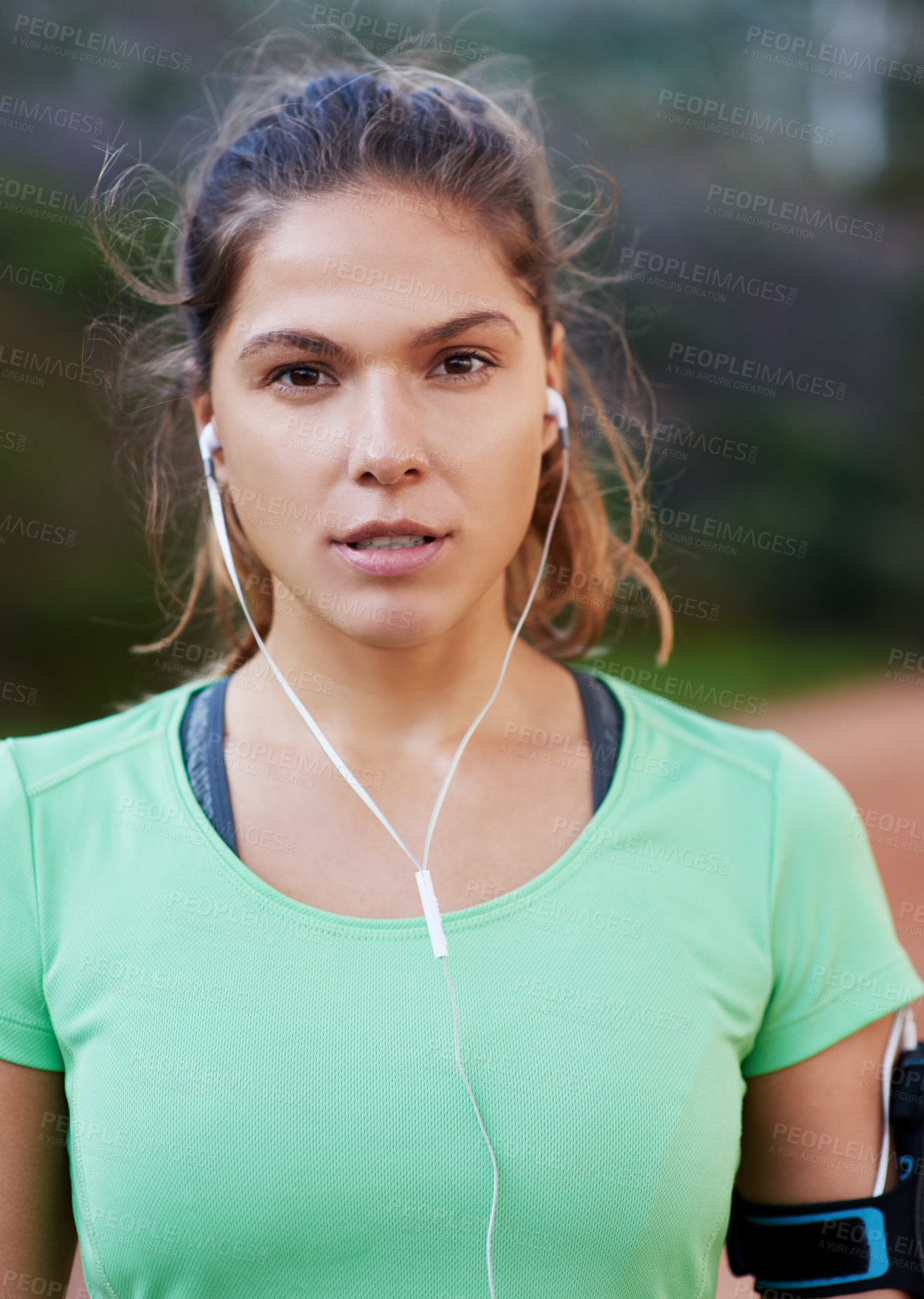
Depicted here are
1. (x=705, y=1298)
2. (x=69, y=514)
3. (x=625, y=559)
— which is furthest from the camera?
(x=69, y=514)

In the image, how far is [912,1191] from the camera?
141 cm

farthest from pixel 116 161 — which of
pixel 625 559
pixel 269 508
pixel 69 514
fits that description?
pixel 69 514

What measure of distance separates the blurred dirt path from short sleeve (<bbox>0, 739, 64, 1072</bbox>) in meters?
3.20

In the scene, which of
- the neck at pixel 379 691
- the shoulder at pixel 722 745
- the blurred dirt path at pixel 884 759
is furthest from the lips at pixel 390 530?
the blurred dirt path at pixel 884 759

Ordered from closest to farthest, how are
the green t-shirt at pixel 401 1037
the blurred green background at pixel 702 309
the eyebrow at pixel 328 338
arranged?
the green t-shirt at pixel 401 1037
the eyebrow at pixel 328 338
the blurred green background at pixel 702 309

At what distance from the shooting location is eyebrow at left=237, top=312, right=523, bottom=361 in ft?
4.32

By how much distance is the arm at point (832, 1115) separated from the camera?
4.62 ft

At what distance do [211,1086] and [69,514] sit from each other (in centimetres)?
562

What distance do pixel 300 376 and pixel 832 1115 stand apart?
0.99 metres

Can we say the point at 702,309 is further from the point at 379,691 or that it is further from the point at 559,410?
the point at 379,691

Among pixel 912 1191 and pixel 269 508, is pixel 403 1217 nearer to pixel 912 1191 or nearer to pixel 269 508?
pixel 912 1191

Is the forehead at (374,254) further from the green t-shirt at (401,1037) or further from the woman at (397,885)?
the green t-shirt at (401,1037)

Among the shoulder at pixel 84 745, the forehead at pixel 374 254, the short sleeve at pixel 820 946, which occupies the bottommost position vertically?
the short sleeve at pixel 820 946

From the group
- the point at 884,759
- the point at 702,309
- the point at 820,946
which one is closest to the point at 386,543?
the point at 820,946
